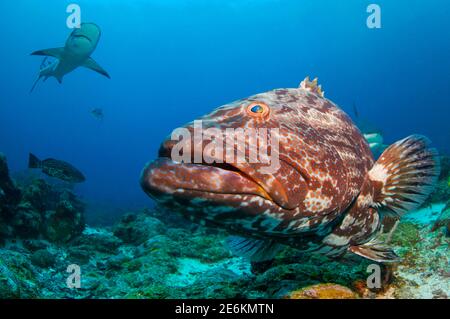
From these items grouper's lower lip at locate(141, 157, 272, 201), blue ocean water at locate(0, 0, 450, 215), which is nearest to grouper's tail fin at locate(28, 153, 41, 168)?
grouper's lower lip at locate(141, 157, 272, 201)

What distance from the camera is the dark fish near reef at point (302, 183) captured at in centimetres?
215

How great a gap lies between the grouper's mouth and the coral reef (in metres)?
1.77

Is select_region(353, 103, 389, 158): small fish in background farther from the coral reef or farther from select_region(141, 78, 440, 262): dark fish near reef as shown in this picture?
select_region(141, 78, 440, 262): dark fish near reef

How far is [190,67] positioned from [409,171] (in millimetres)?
133301

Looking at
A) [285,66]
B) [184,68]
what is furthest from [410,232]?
[184,68]

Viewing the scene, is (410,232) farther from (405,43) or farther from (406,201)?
(405,43)

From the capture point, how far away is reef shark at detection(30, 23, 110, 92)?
11.4 m

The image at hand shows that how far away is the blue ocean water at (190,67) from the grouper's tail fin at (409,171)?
168ft

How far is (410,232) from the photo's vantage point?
215 inches

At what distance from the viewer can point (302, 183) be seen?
248 centimetres

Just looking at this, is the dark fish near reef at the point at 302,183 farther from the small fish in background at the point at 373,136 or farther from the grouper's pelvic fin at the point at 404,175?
the small fish in background at the point at 373,136

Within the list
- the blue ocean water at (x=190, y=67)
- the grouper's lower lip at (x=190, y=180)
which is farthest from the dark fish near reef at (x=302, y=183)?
the blue ocean water at (x=190, y=67)

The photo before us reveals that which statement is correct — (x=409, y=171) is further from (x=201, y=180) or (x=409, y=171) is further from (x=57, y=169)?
(x=57, y=169)

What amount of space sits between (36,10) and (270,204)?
109578 mm
